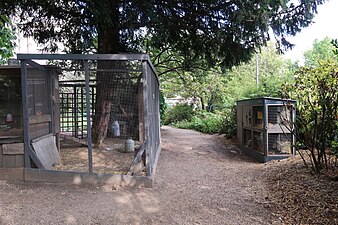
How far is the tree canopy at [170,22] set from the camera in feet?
20.5

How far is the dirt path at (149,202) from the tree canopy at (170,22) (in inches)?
142

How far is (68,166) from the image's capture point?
17.3 feet

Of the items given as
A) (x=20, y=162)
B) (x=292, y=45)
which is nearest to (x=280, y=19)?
(x=292, y=45)

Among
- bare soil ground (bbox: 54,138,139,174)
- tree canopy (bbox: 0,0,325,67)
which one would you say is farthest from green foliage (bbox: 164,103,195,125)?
bare soil ground (bbox: 54,138,139,174)

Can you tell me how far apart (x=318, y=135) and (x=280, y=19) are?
3507 mm

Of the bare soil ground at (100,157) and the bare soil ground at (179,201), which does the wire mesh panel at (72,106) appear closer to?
the bare soil ground at (100,157)

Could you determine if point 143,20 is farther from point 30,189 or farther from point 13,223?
point 13,223

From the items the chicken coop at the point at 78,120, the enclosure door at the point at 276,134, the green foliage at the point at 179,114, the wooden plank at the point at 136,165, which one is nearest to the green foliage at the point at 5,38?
the chicken coop at the point at 78,120

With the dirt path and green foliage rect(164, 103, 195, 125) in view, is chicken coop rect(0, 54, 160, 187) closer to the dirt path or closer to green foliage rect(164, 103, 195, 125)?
the dirt path

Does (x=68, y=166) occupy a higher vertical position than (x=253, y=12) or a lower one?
lower

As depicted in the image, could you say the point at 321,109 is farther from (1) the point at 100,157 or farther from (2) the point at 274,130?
(1) the point at 100,157

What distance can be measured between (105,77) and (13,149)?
2.36 meters

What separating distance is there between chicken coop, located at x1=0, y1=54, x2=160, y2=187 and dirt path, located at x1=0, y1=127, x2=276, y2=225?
359 millimetres

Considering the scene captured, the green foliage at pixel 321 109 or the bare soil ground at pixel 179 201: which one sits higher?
the green foliage at pixel 321 109
